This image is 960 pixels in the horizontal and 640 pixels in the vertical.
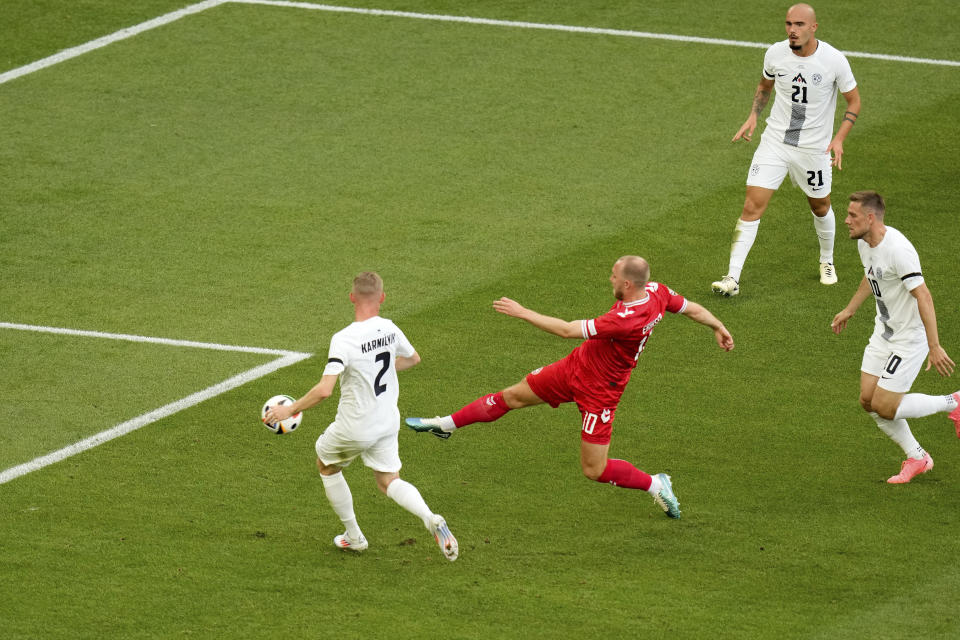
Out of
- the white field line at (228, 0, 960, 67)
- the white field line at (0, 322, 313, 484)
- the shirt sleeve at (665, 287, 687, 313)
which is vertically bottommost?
the white field line at (0, 322, 313, 484)

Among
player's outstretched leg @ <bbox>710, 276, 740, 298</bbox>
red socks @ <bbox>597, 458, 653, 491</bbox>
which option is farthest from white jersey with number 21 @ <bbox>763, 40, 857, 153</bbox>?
red socks @ <bbox>597, 458, 653, 491</bbox>

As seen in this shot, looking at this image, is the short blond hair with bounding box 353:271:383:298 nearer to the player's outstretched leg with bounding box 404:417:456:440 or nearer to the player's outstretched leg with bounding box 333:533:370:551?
the player's outstretched leg with bounding box 333:533:370:551

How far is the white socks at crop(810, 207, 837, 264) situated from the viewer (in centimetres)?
1462

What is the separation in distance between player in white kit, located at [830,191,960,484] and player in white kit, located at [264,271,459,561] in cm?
345

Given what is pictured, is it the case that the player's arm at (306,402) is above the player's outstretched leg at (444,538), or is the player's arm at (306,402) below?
above

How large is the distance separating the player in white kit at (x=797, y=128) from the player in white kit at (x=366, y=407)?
5.63 metres

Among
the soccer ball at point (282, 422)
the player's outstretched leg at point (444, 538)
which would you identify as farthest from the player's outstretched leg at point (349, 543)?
the soccer ball at point (282, 422)

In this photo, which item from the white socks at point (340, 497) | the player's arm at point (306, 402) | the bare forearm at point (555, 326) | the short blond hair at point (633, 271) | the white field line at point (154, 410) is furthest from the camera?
the white field line at point (154, 410)

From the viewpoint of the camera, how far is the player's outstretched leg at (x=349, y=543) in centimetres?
982

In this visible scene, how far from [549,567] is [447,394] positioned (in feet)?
9.75

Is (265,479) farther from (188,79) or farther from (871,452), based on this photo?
(188,79)

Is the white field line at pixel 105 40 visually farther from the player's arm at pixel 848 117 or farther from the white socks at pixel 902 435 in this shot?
the white socks at pixel 902 435

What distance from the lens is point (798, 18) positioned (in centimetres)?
1386

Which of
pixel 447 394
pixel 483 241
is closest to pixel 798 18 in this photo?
pixel 483 241
